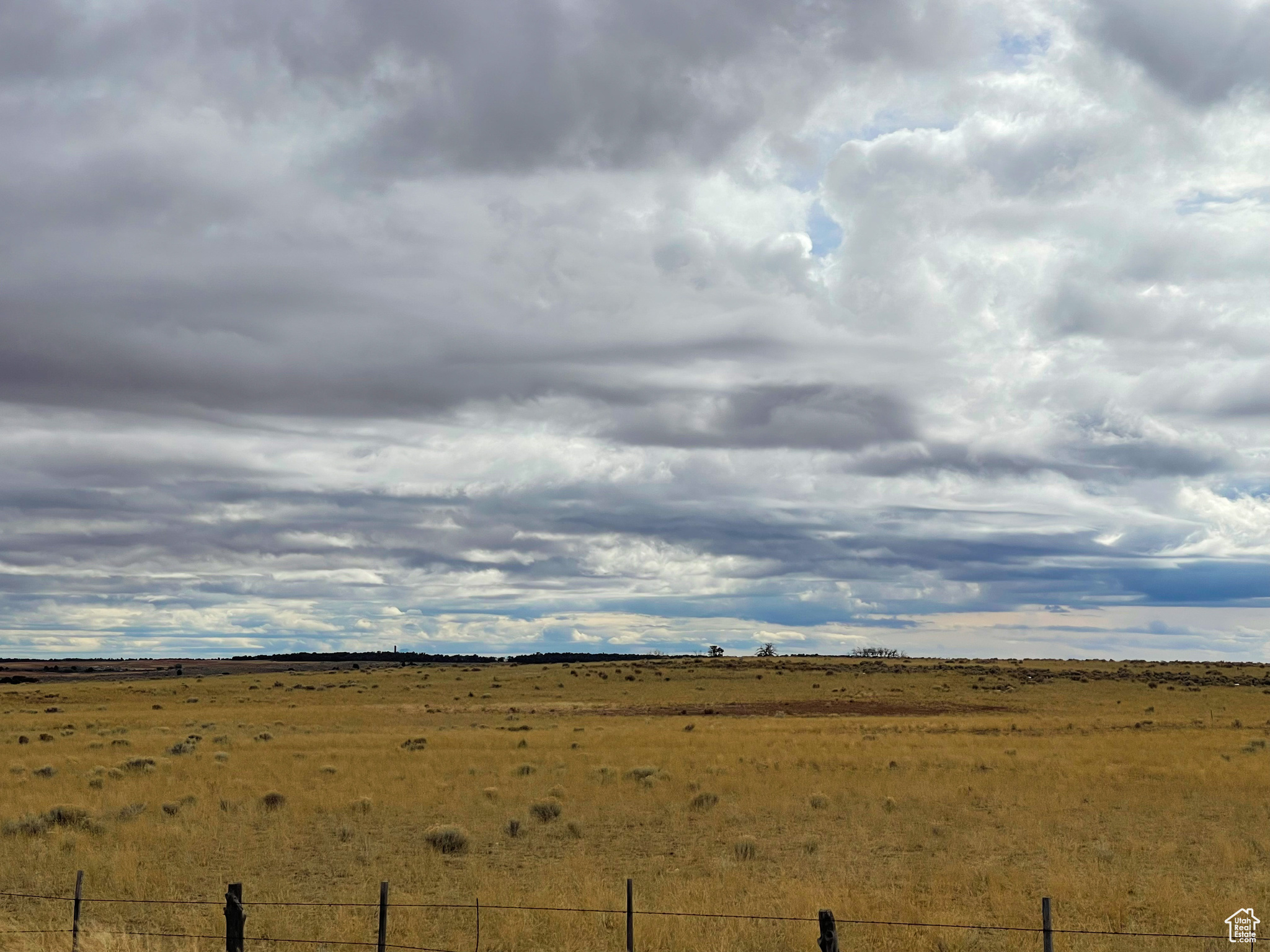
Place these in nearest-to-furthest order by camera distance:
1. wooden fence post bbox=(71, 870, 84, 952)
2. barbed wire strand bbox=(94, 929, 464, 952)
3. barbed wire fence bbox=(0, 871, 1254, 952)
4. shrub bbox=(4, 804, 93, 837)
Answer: barbed wire fence bbox=(0, 871, 1254, 952) < wooden fence post bbox=(71, 870, 84, 952) < barbed wire strand bbox=(94, 929, 464, 952) < shrub bbox=(4, 804, 93, 837)

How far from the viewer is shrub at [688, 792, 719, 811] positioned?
94.9 ft

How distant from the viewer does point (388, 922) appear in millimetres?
17062

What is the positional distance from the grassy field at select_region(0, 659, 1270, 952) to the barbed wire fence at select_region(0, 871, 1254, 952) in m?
0.18

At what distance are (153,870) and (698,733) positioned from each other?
32.6 metres

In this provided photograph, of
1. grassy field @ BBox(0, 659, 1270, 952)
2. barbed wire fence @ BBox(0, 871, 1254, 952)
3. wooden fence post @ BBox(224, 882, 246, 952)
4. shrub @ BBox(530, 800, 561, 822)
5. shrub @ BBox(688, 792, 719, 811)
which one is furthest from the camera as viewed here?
shrub @ BBox(688, 792, 719, 811)

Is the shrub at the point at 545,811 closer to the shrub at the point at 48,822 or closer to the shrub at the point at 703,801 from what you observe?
the shrub at the point at 703,801

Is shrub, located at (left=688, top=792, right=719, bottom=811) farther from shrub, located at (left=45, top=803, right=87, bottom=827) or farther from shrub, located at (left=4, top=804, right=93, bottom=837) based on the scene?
shrub, located at (left=45, top=803, right=87, bottom=827)

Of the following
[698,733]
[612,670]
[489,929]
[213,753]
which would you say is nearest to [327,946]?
[489,929]

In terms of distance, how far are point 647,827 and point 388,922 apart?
1035 cm

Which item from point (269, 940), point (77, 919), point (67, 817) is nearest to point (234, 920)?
point (77, 919)

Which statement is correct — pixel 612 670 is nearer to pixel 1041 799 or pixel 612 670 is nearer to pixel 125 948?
pixel 1041 799

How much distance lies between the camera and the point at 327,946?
51.7ft

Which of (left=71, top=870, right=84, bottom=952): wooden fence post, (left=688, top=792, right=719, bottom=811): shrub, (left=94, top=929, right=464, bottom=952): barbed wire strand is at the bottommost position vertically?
(left=688, top=792, right=719, bottom=811): shrub

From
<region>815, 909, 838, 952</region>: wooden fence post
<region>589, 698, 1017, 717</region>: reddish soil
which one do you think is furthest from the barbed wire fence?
<region>589, 698, 1017, 717</region>: reddish soil
